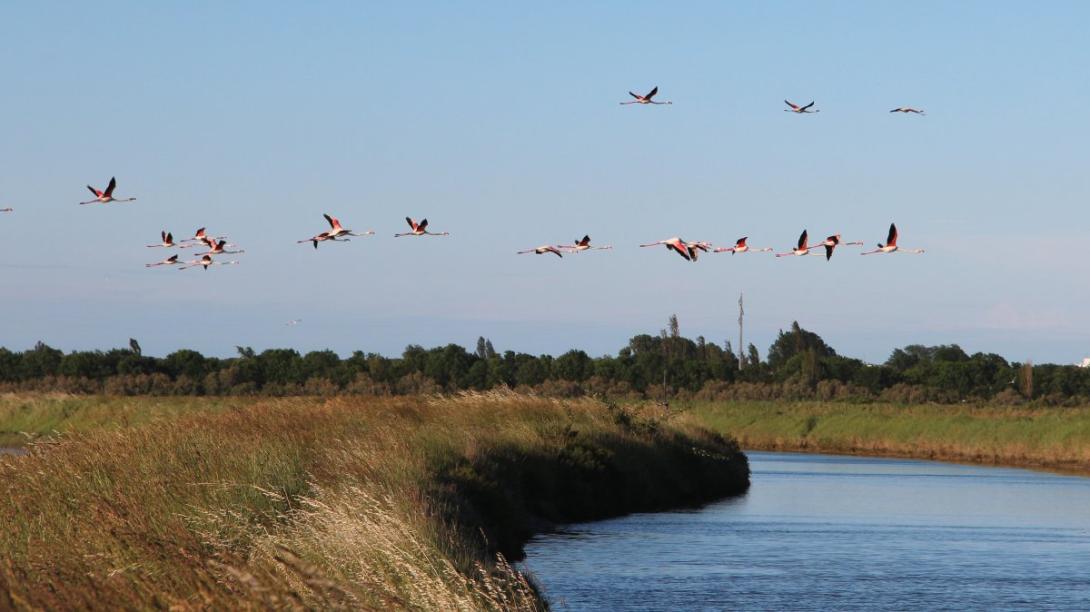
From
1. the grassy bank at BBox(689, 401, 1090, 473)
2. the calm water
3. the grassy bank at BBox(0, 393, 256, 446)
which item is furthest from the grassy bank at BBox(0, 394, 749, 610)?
the grassy bank at BBox(0, 393, 256, 446)

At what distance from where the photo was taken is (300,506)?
800 inches

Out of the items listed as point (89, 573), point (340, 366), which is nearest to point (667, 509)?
point (89, 573)

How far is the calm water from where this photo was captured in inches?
956

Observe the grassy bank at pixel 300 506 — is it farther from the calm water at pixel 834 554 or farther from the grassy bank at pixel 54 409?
the grassy bank at pixel 54 409

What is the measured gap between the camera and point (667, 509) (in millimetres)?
40750

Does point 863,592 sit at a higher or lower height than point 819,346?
lower

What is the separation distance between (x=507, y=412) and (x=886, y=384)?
294 ft

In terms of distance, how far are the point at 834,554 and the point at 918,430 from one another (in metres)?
48.4

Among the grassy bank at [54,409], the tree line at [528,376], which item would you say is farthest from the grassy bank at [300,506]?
the tree line at [528,376]

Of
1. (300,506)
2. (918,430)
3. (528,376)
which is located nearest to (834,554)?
(300,506)

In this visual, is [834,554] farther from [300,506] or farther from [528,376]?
[528,376]

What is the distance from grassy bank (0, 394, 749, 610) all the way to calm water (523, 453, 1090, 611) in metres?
1.66

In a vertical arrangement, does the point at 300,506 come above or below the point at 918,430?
below

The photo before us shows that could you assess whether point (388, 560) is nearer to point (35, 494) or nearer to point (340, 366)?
point (35, 494)
